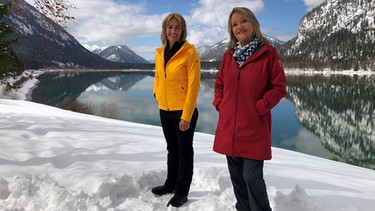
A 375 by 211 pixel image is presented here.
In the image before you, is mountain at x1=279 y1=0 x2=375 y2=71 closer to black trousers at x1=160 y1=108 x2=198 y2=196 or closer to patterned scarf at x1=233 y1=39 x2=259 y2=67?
black trousers at x1=160 y1=108 x2=198 y2=196

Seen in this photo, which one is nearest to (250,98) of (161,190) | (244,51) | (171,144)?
(244,51)

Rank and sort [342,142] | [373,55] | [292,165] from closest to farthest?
[292,165] → [342,142] → [373,55]

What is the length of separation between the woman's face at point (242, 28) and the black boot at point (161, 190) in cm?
218

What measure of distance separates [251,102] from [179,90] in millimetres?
1030

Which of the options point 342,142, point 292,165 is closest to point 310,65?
point 342,142

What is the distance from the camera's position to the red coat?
2621 millimetres

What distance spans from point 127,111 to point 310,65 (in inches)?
5390

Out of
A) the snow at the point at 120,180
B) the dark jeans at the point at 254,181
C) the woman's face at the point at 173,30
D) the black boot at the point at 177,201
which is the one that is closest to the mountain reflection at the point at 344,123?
the snow at the point at 120,180

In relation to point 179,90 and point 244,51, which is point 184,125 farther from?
point 244,51

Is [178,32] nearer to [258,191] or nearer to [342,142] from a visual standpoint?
[258,191]

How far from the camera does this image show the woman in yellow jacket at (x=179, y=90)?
11.1ft

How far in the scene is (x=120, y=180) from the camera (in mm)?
3930

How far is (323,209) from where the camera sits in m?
3.38

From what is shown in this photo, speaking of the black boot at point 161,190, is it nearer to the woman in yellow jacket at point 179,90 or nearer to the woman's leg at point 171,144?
the woman's leg at point 171,144
